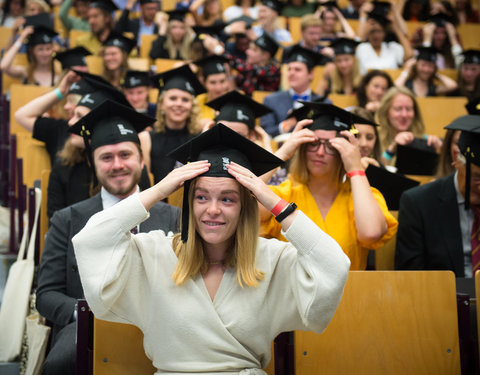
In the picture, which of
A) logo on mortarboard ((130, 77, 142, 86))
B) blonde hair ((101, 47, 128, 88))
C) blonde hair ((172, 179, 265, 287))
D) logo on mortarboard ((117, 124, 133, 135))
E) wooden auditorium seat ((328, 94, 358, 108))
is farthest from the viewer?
blonde hair ((101, 47, 128, 88))

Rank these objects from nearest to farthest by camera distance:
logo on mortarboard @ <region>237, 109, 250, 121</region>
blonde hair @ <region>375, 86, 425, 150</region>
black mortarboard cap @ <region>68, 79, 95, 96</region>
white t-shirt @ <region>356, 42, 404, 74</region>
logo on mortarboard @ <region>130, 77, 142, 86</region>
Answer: logo on mortarboard @ <region>237, 109, 250, 121</region> → black mortarboard cap @ <region>68, 79, 95, 96</region> → blonde hair @ <region>375, 86, 425, 150</region> → logo on mortarboard @ <region>130, 77, 142, 86</region> → white t-shirt @ <region>356, 42, 404, 74</region>

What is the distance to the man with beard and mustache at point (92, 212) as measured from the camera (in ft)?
8.91

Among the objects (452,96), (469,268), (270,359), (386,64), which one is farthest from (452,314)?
(386,64)

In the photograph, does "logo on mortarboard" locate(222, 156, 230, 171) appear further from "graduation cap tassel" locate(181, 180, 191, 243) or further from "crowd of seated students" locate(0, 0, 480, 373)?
"crowd of seated students" locate(0, 0, 480, 373)

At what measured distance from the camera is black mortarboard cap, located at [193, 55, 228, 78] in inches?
220

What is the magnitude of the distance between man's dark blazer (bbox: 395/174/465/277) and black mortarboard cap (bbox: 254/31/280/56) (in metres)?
3.54

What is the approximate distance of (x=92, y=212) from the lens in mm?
2959

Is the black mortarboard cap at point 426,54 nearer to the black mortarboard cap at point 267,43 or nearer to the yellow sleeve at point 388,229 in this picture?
the black mortarboard cap at point 267,43

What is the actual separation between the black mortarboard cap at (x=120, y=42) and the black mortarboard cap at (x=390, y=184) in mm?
3556

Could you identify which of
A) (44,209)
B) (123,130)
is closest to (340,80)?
(44,209)

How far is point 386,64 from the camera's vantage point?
7711 millimetres

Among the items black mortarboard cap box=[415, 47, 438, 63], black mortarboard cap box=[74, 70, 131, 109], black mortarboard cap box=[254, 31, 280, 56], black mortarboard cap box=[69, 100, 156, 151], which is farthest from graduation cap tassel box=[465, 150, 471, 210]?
black mortarboard cap box=[415, 47, 438, 63]

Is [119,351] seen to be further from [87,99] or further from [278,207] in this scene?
[87,99]

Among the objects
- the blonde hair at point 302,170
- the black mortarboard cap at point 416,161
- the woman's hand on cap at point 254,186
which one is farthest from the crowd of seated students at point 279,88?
the woman's hand on cap at point 254,186
